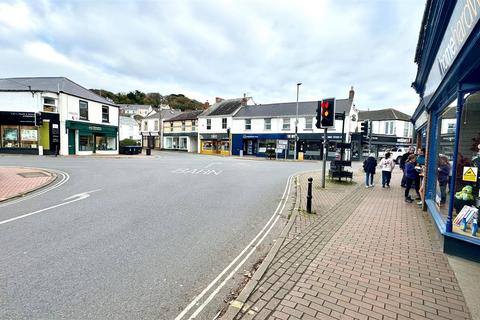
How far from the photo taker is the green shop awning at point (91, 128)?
26.7 metres

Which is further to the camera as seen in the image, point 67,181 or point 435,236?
point 67,181

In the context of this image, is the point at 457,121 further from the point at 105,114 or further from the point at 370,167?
the point at 105,114

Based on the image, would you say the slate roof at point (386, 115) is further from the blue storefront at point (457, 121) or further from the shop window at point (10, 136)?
the shop window at point (10, 136)

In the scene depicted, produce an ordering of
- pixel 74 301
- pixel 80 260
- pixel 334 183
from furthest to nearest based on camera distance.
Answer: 1. pixel 334 183
2. pixel 80 260
3. pixel 74 301

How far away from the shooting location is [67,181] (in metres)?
11.2

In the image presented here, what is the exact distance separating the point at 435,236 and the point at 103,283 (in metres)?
6.03

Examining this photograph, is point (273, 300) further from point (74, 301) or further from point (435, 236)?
point (435, 236)

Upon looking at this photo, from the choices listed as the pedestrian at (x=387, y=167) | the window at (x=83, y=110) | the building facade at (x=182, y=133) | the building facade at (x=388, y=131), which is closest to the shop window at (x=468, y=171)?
the pedestrian at (x=387, y=167)

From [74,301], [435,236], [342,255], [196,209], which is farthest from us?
[196,209]

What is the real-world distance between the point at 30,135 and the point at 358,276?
31.1 meters

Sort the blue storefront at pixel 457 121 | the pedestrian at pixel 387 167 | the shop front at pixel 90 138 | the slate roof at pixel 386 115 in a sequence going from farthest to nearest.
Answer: the slate roof at pixel 386 115 < the shop front at pixel 90 138 < the pedestrian at pixel 387 167 < the blue storefront at pixel 457 121

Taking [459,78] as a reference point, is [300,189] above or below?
below

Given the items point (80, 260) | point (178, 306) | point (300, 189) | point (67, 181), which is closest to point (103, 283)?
point (80, 260)

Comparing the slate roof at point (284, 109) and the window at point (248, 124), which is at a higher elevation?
the slate roof at point (284, 109)
